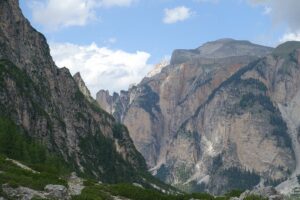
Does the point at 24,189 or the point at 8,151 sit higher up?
the point at 8,151

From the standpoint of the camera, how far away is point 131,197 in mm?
53125

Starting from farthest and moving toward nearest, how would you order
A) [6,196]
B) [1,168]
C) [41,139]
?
[41,139]
[1,168]
[6,196]

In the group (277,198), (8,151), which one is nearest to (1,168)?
(277,198)

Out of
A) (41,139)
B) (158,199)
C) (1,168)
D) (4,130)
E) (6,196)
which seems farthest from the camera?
(41,139)

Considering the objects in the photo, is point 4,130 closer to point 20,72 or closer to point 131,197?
point 131,197

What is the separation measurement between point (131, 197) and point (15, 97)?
12484cm

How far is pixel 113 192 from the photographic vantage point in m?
53.2

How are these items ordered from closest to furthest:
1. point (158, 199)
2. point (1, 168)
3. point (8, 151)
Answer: point (1, 168), point (158, 199), point (8, 151)

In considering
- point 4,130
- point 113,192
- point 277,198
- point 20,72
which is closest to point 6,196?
point 113,192

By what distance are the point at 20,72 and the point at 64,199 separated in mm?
155904

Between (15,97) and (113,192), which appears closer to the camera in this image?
(113,192)

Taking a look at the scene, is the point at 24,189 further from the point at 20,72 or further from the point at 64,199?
the point at 20,72

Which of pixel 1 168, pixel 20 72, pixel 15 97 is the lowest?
pixel 1 168

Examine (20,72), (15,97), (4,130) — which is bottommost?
(4,130)
